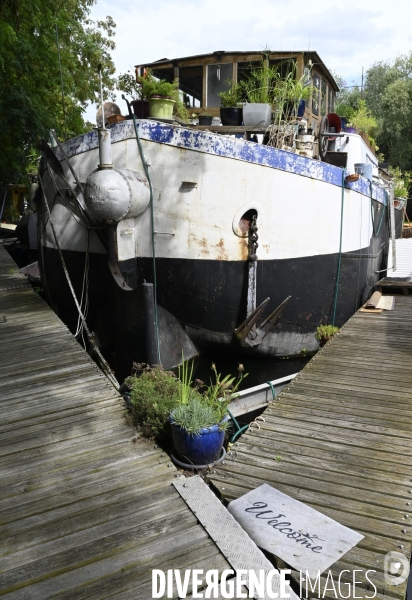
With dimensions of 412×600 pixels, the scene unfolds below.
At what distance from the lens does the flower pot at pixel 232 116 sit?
24.8ft

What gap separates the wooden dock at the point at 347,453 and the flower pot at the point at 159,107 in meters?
3.37

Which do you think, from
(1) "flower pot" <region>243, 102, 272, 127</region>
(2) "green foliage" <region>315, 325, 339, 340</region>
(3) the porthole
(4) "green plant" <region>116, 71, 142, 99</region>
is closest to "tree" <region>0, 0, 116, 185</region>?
(4) "green plant" <region>116, 71, 142, 99</region>

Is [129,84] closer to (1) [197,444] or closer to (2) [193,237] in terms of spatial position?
(2) [193,237]

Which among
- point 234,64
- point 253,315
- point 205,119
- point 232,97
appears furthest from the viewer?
point 234,64

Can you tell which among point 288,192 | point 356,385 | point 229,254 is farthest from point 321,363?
point 288,192

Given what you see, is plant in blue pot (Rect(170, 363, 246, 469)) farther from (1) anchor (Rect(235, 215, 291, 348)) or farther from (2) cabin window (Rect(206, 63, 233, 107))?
(2) cabin window (Rect(206, 63, 233, 107))

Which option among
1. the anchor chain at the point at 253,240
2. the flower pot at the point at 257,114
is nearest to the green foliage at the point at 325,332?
the anchor chain at the point at 253,240

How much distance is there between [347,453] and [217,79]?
7.14m

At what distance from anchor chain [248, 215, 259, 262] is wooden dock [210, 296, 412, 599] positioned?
1.49m

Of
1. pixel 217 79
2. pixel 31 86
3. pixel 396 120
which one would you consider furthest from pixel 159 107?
pixel 396 120

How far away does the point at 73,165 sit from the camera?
255 inches

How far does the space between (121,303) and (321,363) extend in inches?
91.3

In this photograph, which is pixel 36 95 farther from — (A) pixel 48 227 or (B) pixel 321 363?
(B) pixel 321 363

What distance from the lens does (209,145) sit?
5883 mm
